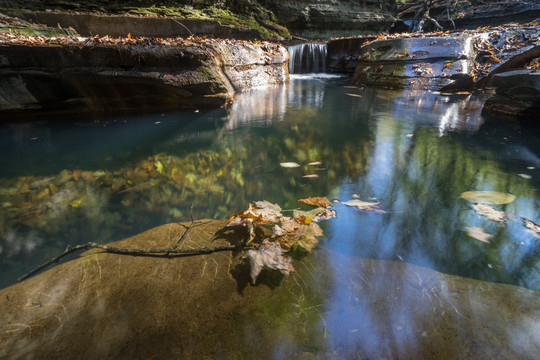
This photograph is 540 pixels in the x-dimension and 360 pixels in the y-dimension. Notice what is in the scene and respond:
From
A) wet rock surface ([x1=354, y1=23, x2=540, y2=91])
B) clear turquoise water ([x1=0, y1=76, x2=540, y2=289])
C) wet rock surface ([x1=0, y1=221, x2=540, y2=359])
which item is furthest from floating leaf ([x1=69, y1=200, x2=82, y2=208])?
wet rock surface ([x1=354, y1=23, x2=540, y2=91])

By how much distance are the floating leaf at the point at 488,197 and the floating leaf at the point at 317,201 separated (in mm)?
1046

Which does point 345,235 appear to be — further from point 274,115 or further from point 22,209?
point 274,115

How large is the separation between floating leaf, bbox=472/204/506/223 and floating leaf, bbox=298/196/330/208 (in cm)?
101

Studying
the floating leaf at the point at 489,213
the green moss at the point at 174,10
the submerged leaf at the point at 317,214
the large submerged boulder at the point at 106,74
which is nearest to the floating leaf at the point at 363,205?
the submerged leaf at the point at 317,214

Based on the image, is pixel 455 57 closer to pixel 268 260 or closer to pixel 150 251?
pixel 268 260

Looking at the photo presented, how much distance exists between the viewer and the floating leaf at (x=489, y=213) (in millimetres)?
1561

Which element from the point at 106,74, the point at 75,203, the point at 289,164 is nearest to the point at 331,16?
the point at 106,74

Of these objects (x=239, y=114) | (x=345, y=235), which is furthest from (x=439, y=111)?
(x=345, y=235)

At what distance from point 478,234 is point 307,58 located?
1236cm

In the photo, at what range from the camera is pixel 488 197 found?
5.97 ft

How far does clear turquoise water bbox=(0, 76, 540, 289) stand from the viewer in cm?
138

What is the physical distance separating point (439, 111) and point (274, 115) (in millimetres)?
3264

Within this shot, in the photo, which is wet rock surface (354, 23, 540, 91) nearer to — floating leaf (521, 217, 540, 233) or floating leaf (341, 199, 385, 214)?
floating leaf (521, 217, 540, 233)

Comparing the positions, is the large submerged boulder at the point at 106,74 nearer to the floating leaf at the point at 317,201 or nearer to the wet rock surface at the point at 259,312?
the floating leaf at the point at 317,201
